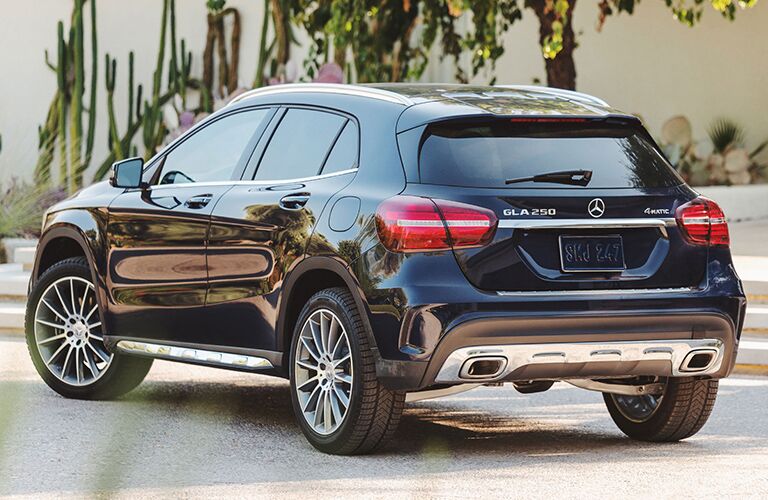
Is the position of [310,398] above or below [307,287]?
below

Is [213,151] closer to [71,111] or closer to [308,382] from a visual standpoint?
[308,382]

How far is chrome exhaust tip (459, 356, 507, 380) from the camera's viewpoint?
654 cm

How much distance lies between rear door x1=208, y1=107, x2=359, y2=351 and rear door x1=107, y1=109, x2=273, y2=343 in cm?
15

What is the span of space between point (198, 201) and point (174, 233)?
0.25 meters

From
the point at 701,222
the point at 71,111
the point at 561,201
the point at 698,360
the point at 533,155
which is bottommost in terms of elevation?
the point at 71,111

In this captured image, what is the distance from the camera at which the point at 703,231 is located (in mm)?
6973

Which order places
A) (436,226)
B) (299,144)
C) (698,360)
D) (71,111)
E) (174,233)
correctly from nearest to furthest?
(436,226) < (698,360) < (299,144) < (174,233) < (71,111)

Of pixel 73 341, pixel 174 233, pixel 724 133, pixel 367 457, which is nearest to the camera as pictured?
pixel 367 457

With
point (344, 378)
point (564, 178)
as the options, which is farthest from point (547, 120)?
point (344, 378)

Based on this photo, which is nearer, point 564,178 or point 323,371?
point 564,178

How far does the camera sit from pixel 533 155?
6.91m

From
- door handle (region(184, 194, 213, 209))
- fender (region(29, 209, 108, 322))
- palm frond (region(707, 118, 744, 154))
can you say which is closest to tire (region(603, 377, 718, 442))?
door handle (region(184, 194, 213, 209))

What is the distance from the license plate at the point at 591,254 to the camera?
669 centimetres

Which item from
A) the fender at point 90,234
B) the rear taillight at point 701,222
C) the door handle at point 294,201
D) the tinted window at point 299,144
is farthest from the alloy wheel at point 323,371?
the fender at point 90,234
